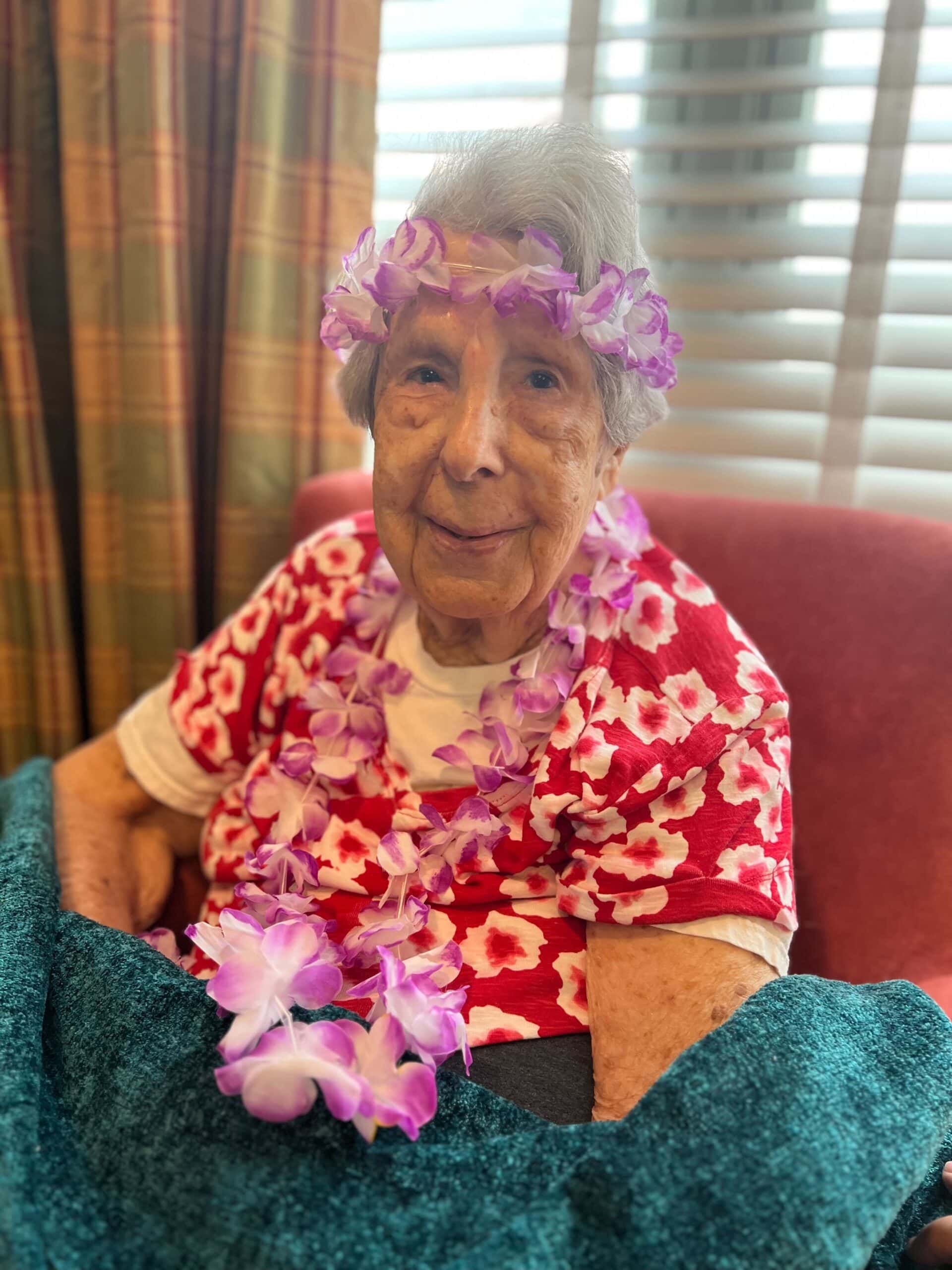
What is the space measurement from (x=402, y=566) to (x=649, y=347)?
34cm

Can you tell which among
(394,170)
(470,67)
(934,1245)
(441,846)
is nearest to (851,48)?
(470,67)

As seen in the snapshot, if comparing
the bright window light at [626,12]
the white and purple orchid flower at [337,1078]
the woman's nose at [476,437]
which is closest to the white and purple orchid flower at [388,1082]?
the white and purple orchid flower at [337,1078]

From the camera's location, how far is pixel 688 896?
905 mm

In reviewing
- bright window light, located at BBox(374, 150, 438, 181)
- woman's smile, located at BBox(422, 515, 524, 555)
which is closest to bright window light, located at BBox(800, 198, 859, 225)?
bright window light, located at BBox(374, 150, 438, 181)

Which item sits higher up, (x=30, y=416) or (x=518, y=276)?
(x=518, y=276)

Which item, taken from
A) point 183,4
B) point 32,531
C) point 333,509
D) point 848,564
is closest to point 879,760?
point 848,564

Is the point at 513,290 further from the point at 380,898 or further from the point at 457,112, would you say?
the point at 457,112

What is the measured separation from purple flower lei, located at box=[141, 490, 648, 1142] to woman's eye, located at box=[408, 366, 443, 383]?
10.4 inches

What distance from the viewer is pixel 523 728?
1.03m

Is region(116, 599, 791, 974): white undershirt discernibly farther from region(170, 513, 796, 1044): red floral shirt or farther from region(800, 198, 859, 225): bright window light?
region(800, 198, 859, 225): bright window light

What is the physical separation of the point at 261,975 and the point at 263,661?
1.76 ft

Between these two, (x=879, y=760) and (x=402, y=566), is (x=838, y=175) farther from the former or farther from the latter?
(x=402, y=566)

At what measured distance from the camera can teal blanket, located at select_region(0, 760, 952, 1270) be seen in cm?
67

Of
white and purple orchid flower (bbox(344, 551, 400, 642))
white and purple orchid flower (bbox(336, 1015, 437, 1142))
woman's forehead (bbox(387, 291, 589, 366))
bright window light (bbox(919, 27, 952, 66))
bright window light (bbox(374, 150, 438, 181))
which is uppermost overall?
bright window light (bbox(919, 27, 952, 66))
